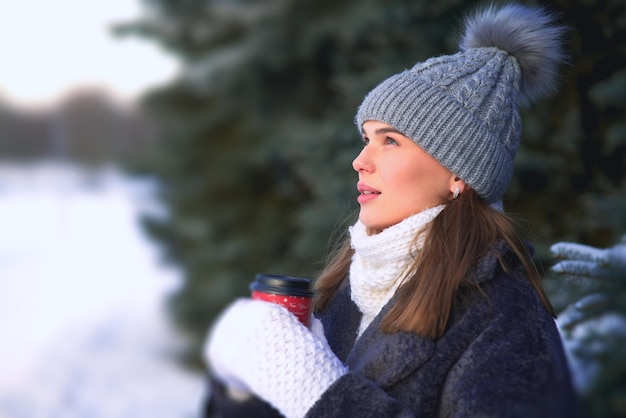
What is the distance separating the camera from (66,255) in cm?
1367

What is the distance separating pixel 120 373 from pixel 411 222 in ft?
25.5

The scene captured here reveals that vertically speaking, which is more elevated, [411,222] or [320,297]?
[411,222]

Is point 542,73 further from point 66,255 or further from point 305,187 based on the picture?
point 66,255

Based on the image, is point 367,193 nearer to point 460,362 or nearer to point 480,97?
point 480,97

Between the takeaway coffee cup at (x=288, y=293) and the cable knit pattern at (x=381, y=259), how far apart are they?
7.2 inches

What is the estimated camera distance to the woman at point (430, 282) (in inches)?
62.6

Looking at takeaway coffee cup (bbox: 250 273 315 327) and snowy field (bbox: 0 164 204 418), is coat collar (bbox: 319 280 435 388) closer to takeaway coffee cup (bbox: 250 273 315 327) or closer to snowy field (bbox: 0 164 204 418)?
takeaway coffee cup (bbox: 250 273 315 327)

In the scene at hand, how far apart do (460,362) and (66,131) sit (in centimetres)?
1771

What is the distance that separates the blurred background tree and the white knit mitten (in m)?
0.84

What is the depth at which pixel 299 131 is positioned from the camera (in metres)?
5.66

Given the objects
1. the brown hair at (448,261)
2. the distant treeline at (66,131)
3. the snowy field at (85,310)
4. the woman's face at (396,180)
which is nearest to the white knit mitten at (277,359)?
the brown hair at (448,261)

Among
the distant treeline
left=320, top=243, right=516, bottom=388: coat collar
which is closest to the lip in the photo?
left=320, top=243, right=516, bottom=388: coat collar

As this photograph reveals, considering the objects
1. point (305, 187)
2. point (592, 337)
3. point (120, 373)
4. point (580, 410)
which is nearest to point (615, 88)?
point (592, 337)

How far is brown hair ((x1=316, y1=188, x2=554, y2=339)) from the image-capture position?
5.51 ft
